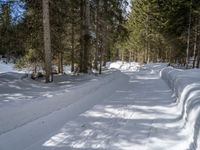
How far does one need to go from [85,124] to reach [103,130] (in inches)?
34.9

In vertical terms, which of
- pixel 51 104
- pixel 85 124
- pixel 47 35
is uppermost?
pixel 47 35

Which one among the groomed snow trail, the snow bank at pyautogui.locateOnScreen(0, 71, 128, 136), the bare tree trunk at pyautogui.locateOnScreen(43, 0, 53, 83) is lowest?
the groomed snow trail

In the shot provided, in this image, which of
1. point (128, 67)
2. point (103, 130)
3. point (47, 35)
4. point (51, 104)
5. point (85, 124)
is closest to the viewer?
point (103, 130)

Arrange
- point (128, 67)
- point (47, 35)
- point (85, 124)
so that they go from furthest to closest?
point (128, 67), point (47, 35), point (85, 124)

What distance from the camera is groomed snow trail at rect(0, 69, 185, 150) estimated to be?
23.4ft

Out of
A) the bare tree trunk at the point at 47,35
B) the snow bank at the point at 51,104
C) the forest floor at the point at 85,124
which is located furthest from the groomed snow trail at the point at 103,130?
the bare tree trunk at the point at 47,35

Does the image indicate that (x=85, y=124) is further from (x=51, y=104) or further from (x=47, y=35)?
(x=47, y=35)

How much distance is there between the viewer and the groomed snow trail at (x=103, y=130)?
7.14m

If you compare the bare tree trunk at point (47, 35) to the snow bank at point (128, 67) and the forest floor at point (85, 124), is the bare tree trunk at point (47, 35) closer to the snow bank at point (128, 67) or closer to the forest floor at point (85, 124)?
the forest floor at point (85, 124)

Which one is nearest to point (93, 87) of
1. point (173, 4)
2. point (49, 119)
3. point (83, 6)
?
point (49, 119)

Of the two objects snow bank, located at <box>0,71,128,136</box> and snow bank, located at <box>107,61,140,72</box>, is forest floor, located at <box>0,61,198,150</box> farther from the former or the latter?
snow bank, located at <box>107,61,140,72</box>

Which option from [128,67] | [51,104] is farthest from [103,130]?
[128,67]

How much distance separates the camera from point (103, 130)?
8422mm

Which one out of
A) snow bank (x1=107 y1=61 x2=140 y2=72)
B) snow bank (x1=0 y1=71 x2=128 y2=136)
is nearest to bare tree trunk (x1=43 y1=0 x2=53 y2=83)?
snow bank (x1=0 y1=71 x2=128 y2=136)
